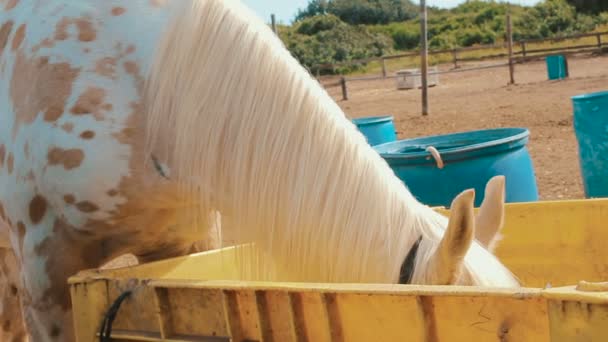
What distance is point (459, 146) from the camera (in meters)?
4.15

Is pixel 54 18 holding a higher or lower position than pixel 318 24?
lower

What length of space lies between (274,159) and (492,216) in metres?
0.59

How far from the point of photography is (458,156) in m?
3.43

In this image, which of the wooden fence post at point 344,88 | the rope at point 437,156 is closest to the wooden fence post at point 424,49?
the wooden fence post at point 344,88

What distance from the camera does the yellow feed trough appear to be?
49.0 inches

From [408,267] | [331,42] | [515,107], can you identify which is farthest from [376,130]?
[331,42]

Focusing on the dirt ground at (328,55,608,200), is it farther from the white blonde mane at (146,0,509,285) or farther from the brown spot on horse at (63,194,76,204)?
the brown spot on horse at (63,194,76,204)

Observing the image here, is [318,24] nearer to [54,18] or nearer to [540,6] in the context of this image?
[540,6]

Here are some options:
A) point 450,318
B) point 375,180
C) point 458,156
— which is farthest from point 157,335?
point 458,156

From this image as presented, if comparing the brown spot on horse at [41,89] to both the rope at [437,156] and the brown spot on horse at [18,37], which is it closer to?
the brown spot on horse at [18,37]

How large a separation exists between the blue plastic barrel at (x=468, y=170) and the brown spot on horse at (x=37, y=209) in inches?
69.9

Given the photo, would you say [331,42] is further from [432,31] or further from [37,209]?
[37,209]

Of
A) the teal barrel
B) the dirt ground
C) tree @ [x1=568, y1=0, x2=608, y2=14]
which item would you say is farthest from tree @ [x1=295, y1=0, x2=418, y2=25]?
the teal barrel

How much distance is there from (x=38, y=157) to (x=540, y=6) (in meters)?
36.7
